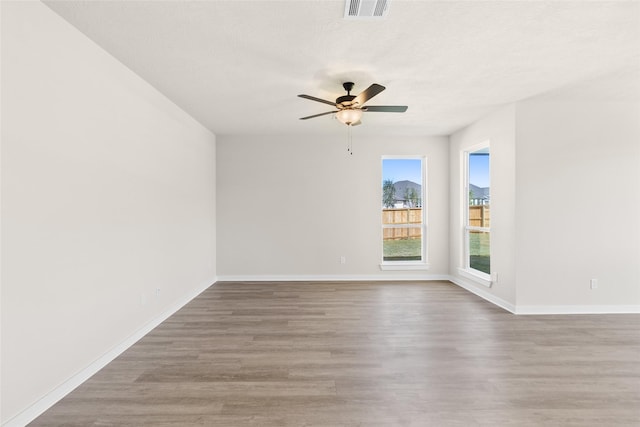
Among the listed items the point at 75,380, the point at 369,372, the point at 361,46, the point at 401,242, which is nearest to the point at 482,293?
the point at 401,242

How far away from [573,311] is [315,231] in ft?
12.5

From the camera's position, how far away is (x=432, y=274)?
6.05 metres

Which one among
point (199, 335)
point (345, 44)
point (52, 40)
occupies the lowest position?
point (199, 335)

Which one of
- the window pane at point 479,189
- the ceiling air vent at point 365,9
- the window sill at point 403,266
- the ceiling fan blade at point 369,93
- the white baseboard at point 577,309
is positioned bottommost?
the white baseboard at point 577,309

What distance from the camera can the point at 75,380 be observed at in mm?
2355

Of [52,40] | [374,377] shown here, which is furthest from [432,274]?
[52,40]

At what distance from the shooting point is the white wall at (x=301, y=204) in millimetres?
5977

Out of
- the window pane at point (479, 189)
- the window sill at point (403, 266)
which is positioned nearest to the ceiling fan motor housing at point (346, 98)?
the window pane at point (479, 189)

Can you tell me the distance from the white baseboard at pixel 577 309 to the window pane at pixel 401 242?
233cm

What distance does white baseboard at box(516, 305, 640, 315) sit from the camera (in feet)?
13.2

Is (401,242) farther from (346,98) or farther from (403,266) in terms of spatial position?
(346,98)

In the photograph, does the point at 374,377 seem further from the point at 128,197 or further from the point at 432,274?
the point at 432,274

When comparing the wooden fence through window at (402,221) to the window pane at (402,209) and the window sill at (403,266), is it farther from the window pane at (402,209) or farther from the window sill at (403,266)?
the window sill at (403,266)

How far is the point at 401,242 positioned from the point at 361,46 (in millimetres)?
4249
